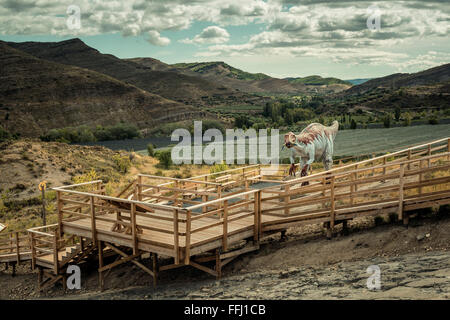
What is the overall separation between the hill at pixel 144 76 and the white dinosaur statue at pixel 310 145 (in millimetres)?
106005

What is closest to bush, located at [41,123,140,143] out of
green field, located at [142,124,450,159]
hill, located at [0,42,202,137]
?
hill, located at [0,42,202,137]

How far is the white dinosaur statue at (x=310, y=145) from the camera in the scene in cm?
1528

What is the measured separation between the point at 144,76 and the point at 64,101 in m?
63.3

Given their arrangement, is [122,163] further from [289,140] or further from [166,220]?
[166,220]

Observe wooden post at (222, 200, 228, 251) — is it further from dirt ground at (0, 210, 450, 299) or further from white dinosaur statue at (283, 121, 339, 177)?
white dinosaur statue at (283, 121, 339, 177)

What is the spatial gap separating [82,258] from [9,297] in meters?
3.88

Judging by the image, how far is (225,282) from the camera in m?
10.9

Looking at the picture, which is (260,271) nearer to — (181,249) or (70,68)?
(181,249)

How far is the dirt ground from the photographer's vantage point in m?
8.65

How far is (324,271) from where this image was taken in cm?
1016

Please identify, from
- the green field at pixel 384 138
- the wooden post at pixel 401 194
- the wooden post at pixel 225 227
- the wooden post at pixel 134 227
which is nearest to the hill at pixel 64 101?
the green field at pixel 384 138

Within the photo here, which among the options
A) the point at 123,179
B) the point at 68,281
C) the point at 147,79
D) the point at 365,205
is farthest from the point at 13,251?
the point at 147,79

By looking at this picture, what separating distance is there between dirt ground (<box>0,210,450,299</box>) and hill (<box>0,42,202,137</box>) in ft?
216

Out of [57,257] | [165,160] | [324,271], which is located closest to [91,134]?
[165,160]
